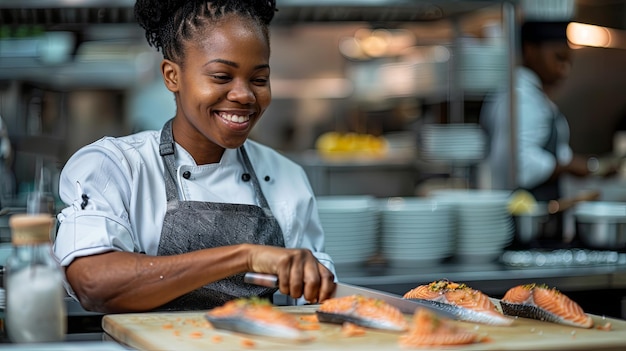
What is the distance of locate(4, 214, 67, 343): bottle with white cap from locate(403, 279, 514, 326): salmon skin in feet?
3.06

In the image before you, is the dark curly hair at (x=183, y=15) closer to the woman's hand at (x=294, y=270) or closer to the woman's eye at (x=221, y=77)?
the woman's eye at (x=221, y=77)

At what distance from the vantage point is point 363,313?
6.41 ft

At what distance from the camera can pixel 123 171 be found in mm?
2424

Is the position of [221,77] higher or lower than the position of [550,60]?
lower

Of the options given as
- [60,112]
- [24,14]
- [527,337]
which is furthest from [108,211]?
[60,112]

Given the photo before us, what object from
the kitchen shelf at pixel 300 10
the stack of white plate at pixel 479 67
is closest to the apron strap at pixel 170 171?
the kitchen shelf at pixel 300 10

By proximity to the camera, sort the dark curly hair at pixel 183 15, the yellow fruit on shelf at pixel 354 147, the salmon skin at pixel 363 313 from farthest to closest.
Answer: the yellow fruit on shelf at pixel 354 147 → the dark curly hair at pixel 183 15 → the salmon skin at pixel 363 313

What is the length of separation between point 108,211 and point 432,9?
2428 mm

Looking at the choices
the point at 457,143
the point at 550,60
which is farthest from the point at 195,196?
the point at 550,60

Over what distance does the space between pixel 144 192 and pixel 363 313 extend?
788mm

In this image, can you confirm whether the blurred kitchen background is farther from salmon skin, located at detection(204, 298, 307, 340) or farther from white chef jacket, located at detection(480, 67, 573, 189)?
salmon skin, located at detection(204, 298, 307, 340)

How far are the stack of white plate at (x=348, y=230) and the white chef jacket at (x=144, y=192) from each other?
0.92 metres

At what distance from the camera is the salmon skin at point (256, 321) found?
1809mm

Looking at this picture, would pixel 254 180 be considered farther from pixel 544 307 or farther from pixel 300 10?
pixel 300 10
